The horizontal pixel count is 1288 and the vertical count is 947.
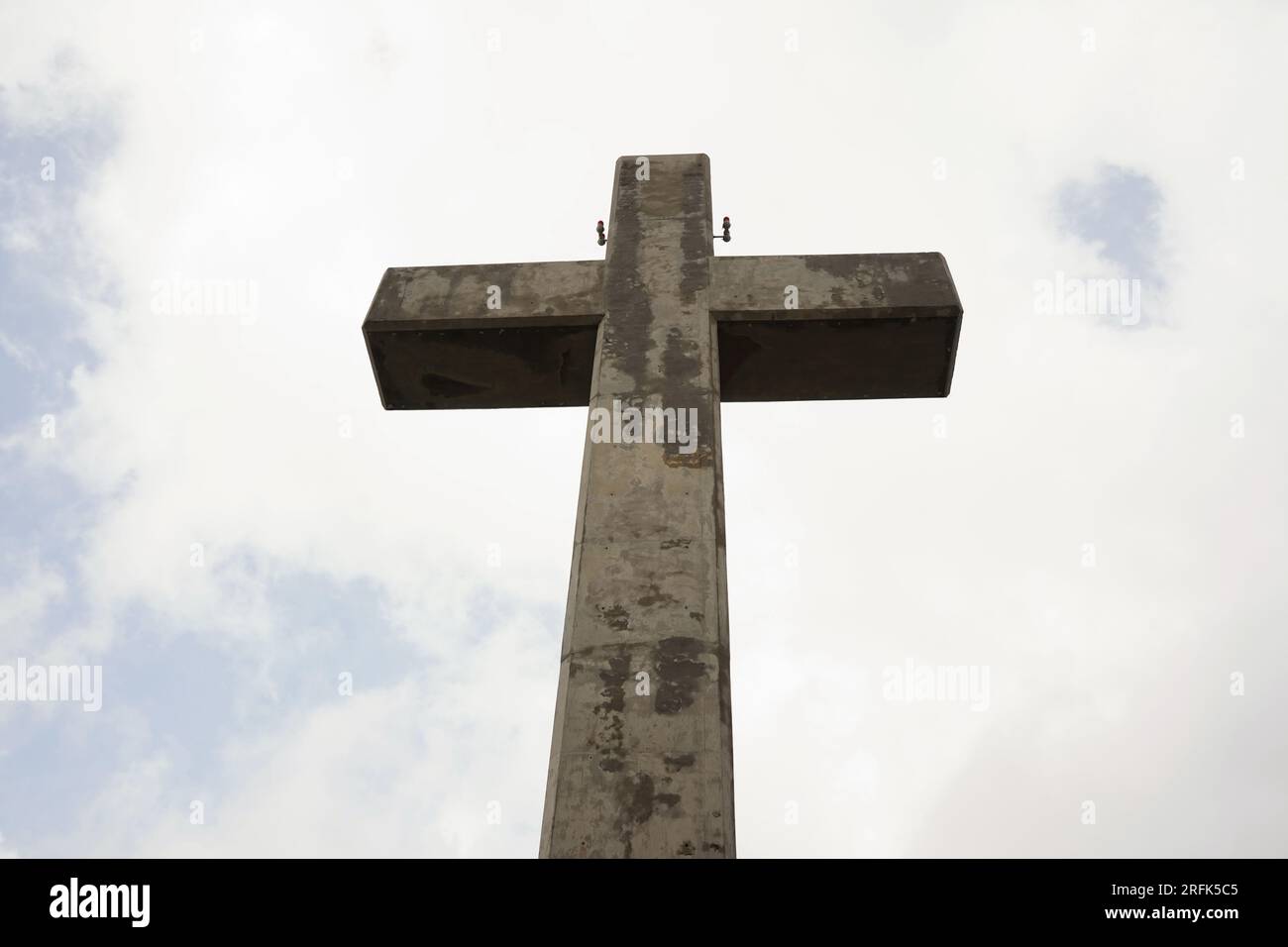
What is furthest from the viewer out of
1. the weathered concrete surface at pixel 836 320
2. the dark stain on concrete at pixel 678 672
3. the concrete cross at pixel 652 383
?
the weathered concrete surface at pixel 836 320

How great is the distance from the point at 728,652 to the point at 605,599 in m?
0.60

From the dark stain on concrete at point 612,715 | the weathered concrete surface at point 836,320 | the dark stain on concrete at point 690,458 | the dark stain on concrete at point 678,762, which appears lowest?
the dark stain on concrete at point 678,762

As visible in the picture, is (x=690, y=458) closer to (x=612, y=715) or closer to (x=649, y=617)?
(x=649, y=617)

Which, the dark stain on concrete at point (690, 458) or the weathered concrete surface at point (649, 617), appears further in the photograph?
the dark stain on concrete at point (690, 458)

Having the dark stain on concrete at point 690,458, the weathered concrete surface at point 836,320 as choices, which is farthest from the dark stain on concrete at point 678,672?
the weathered concrete surface at point 836,320

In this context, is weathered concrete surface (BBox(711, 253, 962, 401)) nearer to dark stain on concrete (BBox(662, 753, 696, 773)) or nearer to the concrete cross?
the concrete cross

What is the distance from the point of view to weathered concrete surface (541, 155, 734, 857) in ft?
15.2

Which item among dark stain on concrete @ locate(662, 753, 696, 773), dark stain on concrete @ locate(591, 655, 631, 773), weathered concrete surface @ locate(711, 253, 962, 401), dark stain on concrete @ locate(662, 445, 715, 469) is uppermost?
weathered concrete surface @ locate(711, 253, 962, 401)

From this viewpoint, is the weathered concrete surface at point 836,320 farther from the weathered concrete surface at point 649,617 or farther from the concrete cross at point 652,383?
the weathered concrete surface at point 649,617

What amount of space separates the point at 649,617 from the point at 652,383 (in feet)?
4.90

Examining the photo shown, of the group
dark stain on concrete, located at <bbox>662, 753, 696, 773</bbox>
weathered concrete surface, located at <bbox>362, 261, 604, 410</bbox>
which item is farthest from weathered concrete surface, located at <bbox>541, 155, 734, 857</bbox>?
weathered concrete surface, located at <bbox>362, 261, 604, 410</bbox>

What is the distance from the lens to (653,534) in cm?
552

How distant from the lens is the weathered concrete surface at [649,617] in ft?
15.2
